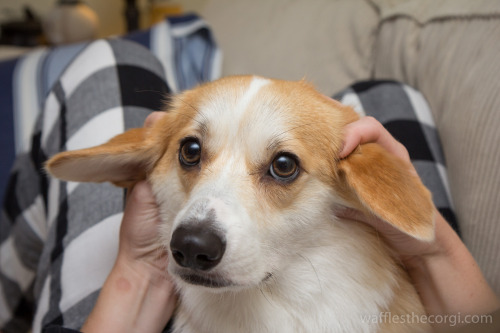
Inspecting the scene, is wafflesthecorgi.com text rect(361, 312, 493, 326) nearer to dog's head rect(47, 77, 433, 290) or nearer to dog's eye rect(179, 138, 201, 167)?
dog's head rect(47, 77, 433, 290)

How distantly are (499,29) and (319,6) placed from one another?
841 millimetres

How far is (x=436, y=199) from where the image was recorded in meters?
1.12

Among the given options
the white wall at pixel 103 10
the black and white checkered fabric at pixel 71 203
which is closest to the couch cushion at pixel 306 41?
the black and white checkered fabric at pixel 71 203

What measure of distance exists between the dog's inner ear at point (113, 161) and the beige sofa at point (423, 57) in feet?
1.57

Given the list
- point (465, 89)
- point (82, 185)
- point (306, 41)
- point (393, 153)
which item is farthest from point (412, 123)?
point (82, 185)

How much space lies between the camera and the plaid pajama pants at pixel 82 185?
42.5 inches

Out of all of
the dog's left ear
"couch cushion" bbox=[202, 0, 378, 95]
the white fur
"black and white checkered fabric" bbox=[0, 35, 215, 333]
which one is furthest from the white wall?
the dog's left ear

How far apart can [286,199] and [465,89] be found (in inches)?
24.9

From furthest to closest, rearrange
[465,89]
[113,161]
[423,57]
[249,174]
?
[423,57], [465,89], [113,161], [249,174]

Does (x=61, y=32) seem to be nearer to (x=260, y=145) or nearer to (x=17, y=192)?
(x=17, y=192)

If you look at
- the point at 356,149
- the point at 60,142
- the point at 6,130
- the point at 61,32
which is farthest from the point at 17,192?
the point at 61,32

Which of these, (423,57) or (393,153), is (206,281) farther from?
(423,57)

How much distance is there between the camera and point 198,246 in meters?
0.66

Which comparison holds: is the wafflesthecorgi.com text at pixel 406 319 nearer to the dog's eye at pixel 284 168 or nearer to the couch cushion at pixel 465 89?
the couch cushion at pixel 465 89
